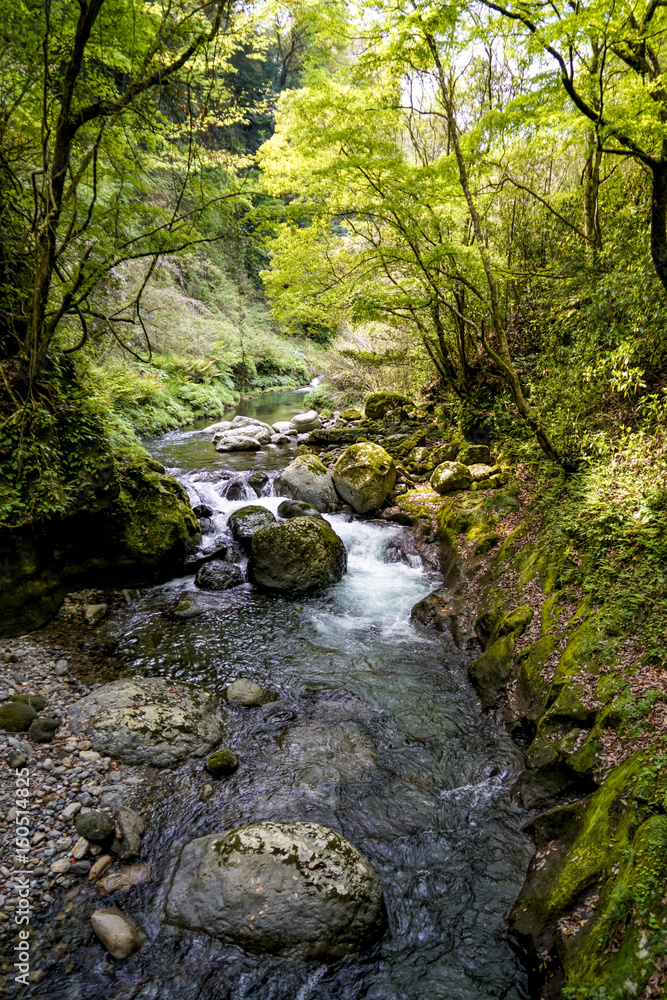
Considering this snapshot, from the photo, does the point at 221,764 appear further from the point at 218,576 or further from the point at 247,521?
the point at 247,521

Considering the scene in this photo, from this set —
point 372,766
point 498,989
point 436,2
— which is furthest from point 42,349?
point 498,989

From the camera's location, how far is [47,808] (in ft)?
10.9

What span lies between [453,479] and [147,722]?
22.7ft

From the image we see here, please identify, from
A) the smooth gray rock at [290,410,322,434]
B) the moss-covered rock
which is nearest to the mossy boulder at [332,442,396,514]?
the moss-covered rock

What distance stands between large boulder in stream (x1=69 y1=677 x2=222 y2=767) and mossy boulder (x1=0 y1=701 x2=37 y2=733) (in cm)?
34

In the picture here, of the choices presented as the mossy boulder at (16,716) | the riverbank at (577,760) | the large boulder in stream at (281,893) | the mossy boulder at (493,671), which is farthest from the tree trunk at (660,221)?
the mossy boulder at (16,716)

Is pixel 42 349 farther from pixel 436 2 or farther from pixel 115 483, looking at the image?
pixel 436 2

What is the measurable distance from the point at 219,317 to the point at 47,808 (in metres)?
26.6

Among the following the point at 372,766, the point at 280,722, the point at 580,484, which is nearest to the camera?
the point at 372,766

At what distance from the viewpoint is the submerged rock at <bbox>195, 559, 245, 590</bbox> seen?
7258 mm

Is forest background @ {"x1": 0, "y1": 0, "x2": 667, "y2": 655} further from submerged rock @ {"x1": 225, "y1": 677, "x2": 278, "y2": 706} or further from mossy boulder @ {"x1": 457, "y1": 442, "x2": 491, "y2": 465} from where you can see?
submerged rock @ {"x1": 225, "y1": 677, "x2": 278, "y2": 706}

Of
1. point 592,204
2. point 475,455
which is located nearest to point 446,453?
point 475,455

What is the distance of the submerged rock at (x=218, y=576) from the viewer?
7258 mm

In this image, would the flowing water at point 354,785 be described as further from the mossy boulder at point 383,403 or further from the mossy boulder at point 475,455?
the mossy boulder at point 383,403
